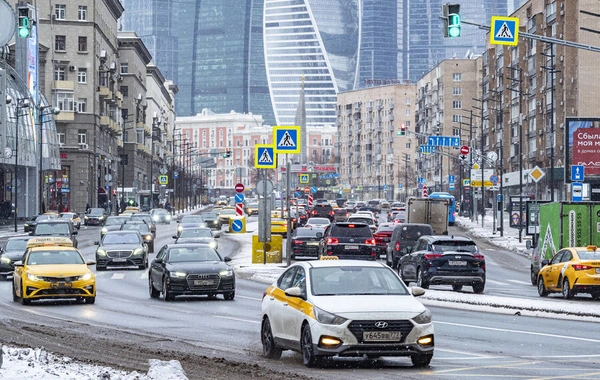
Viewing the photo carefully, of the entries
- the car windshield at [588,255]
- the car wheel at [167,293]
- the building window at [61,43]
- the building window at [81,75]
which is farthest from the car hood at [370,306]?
the building window at [61,43]

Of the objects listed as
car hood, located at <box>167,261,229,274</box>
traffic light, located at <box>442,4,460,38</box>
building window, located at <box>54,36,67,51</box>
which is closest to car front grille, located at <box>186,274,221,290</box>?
car hood, located at <box>167,261,229,274</box>

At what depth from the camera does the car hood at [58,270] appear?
88.2 ft

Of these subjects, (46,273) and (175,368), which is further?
(46,273)

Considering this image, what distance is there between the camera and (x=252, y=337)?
734 inches

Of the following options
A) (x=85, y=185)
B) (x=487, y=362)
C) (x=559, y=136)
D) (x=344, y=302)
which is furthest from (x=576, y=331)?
(x=85, y=185)

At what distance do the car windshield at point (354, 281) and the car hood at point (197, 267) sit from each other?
40.2 feet

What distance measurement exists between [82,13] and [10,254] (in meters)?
87.8

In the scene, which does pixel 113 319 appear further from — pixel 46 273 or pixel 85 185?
pixel 85 185

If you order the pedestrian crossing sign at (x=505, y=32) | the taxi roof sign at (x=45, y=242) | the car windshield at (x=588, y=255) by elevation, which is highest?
the pedestrian crossing sign at (x=505, y=32)

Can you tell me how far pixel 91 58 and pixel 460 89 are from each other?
71.7 metres

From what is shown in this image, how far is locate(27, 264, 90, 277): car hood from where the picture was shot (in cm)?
2689

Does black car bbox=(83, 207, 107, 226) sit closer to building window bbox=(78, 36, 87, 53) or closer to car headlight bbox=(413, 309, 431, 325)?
building window bbox=(78, 36, 87, 53)

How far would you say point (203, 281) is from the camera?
27.4 meters

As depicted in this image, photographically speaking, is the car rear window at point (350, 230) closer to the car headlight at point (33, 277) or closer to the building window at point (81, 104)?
the car headlight at point (33, 277)
